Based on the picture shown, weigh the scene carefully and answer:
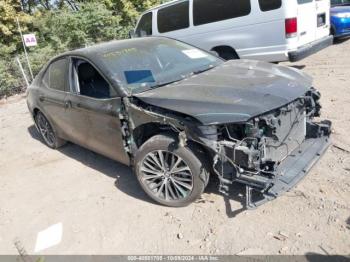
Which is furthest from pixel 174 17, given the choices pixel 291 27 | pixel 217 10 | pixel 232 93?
pixel 232 93

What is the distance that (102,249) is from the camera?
3383 mm

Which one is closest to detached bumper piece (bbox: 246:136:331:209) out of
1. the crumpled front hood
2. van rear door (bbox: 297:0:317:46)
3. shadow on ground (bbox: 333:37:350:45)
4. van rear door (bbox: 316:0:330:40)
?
the crumpled front hood

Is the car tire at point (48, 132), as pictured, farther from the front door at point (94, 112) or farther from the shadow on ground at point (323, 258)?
the shadow on ground at point (323, 258)

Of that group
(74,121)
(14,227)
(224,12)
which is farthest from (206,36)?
(14,227)

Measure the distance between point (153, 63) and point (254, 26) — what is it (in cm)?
392

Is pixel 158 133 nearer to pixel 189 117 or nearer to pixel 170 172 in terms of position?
pixel 170 172

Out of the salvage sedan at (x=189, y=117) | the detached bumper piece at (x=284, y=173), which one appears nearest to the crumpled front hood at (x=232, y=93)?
the salvage sedan at (x=189, y=117)

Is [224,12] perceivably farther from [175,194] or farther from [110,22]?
[110,22]

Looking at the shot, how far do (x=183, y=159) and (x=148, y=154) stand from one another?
0.43 metres

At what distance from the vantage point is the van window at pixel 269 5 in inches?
275

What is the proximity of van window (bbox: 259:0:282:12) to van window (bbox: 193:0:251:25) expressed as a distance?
31cm

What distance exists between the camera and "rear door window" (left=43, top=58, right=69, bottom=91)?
4.77 meters

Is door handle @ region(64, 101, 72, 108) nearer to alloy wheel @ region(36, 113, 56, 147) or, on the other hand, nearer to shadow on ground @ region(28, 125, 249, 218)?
shadow on ground @ region(28, 125, 249, 218)

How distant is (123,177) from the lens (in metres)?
4.55
